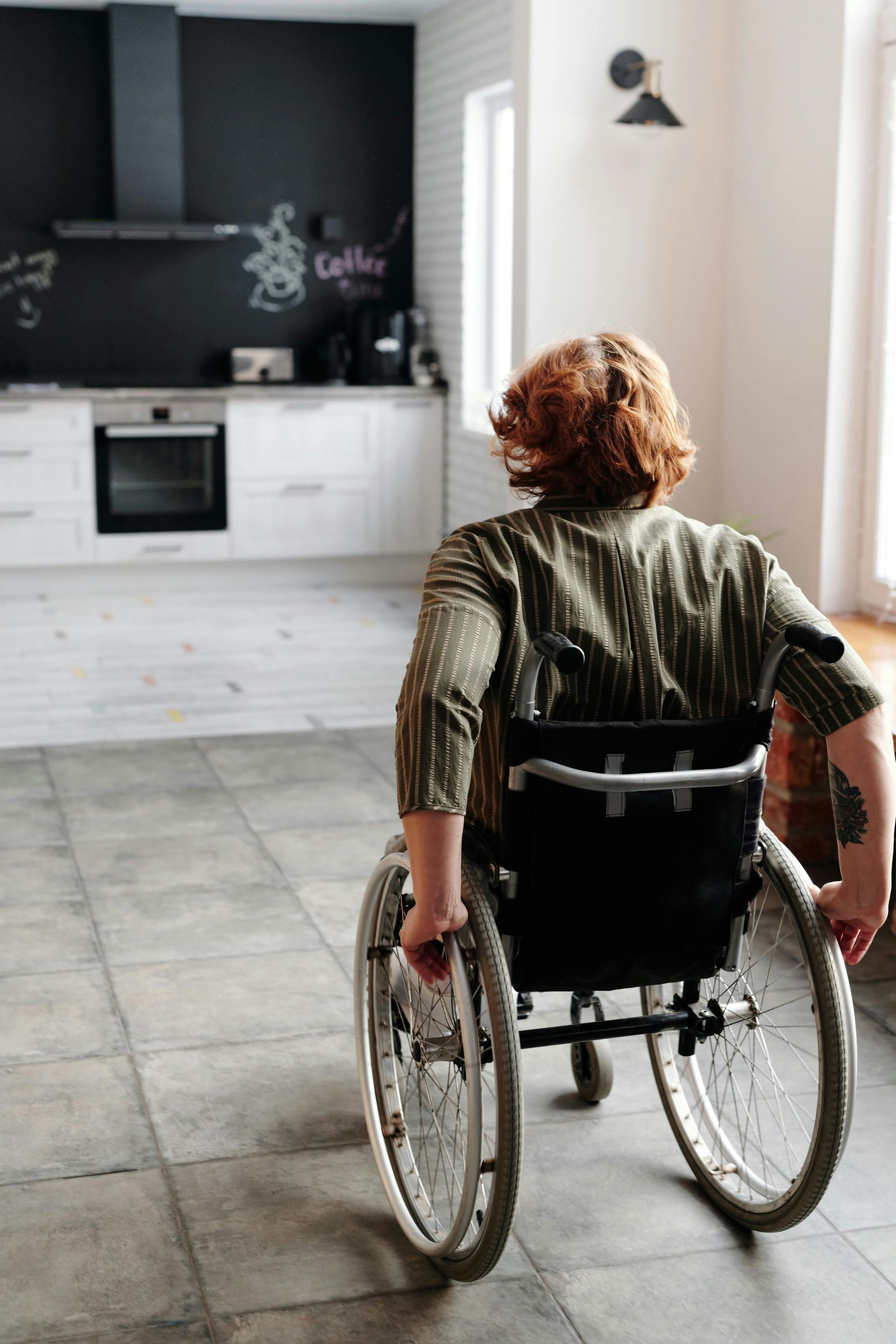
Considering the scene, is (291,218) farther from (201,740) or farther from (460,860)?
(460,860)

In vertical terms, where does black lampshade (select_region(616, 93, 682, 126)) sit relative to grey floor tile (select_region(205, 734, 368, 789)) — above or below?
above

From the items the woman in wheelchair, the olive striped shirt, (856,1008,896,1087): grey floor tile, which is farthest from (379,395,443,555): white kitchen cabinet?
the olive striped shirt

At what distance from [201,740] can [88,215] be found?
368cm

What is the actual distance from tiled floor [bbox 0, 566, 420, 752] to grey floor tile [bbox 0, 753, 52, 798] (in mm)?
223

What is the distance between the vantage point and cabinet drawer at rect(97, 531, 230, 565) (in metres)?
6.82

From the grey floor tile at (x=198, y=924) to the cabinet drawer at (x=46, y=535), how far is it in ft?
12.4

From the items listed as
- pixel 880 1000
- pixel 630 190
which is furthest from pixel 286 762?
pixel 630 190

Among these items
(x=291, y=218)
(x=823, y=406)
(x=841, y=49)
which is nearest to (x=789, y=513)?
(x=823, y=406)

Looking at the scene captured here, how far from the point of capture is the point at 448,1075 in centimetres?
242

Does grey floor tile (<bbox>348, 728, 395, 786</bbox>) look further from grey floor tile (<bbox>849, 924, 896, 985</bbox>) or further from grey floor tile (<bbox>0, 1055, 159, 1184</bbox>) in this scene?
grey floor tile (<bbox>0, 1055, 159, 1184</bbox>)

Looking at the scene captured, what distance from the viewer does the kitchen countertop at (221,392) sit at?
259 inches

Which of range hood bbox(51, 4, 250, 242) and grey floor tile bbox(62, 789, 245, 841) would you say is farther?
range hood bbox(51, 4, 250, 242)

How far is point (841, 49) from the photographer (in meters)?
4.11

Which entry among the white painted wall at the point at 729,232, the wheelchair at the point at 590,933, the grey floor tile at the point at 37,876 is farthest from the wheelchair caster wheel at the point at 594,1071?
the white painted wall at the point at 729,232
